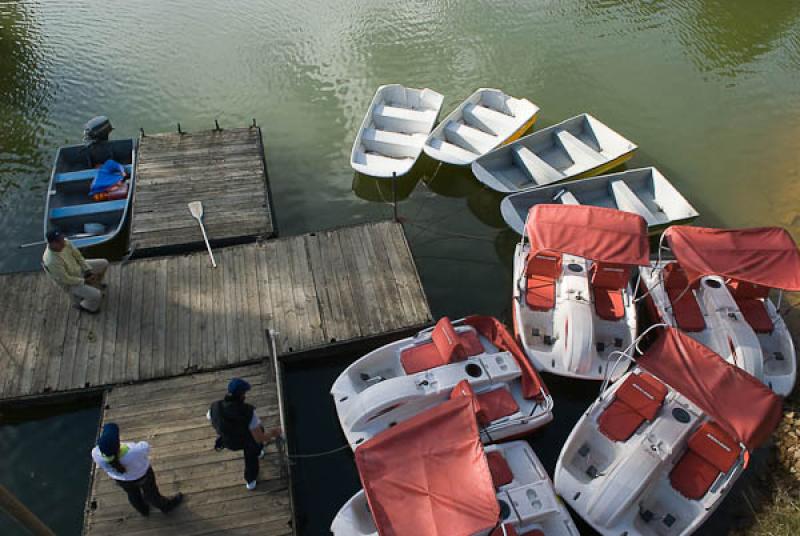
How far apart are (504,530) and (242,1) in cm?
2546

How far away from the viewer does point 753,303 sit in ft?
40.0

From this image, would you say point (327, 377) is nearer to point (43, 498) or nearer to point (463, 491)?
point (463, 491)

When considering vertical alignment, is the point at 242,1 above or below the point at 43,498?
above

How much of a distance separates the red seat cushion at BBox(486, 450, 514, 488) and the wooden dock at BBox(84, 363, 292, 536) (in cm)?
354

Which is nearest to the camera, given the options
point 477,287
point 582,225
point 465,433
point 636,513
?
point 465,433

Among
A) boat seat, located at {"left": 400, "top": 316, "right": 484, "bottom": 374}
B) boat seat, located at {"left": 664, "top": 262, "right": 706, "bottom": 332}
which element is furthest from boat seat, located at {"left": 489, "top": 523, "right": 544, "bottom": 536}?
boat seat, located at {"left": 664, "top": 262, "right": 706, "bottom": 332}

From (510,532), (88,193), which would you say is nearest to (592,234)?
(510,532)

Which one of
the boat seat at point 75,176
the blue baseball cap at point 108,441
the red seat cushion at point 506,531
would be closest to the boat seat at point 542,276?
the red seat cushion at point 506,531

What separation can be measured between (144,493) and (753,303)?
507 inches

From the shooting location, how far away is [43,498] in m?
9.98

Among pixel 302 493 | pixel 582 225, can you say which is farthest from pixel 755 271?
pixel 302 493

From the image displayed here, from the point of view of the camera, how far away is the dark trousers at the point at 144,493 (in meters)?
7.88

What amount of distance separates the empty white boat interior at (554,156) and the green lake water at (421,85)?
103 centimetres

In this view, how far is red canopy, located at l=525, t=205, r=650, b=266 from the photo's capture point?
11328 millimetres
